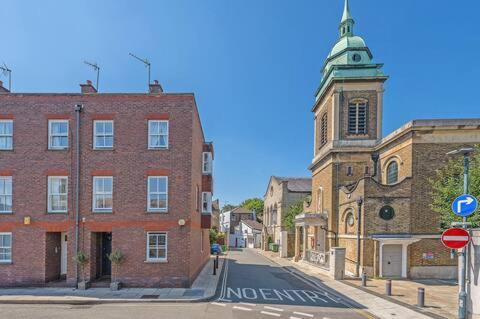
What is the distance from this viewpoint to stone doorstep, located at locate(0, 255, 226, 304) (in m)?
13.3

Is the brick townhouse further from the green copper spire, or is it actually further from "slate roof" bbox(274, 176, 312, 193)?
"slate roof" bbox(274, 176, 312, 193)

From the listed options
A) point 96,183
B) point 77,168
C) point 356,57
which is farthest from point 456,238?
point 356,57

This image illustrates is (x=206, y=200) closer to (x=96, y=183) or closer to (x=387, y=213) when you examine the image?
(x=96, y=183)

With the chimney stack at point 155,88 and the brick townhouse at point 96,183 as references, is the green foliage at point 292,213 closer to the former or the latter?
the brick townhouse at point 96,183

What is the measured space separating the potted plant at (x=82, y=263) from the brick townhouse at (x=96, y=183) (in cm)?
23

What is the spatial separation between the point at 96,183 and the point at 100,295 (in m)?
5.67

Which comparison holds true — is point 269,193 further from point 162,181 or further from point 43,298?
point 43,298

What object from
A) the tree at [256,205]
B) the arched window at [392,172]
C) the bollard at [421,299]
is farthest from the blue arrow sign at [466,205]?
the tree at [256,205]

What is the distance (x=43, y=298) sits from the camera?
13594 mm

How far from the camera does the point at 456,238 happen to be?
10.1m

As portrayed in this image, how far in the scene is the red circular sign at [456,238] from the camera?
1003 cm

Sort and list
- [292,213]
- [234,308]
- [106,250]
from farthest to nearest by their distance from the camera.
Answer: [292,213], [106,250], [234,308]

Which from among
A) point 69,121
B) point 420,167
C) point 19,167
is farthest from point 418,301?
point 19,167

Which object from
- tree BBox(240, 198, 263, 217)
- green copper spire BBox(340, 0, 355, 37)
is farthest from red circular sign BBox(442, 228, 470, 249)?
tree BBox(240, 198, 263, 217)
